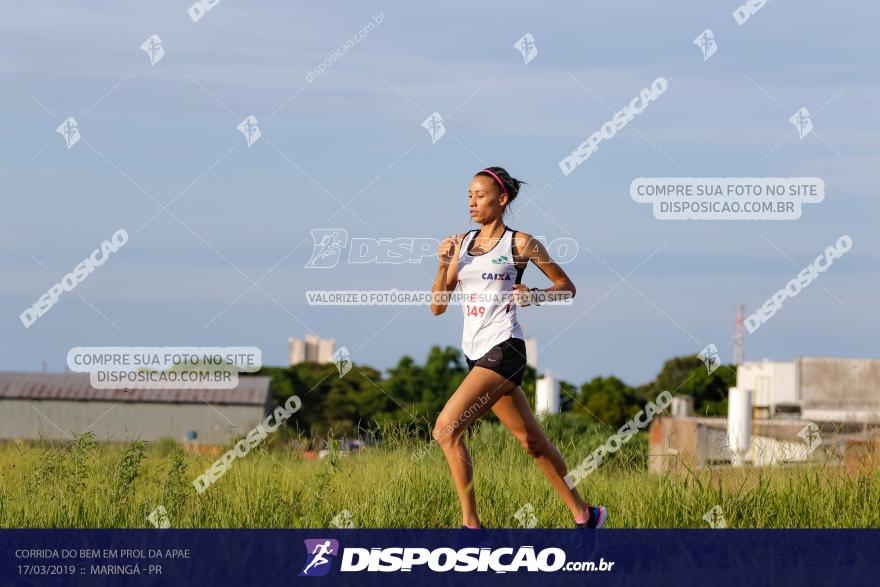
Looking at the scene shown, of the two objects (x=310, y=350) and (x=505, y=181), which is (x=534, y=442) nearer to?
(x=505, y=181)

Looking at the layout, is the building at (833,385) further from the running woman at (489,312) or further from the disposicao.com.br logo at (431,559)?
the disposicao.com.br logo at (431,559)

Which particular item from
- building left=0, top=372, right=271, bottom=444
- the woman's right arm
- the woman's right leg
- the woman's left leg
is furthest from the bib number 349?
building left=0, top=372, right=271, bottom=444

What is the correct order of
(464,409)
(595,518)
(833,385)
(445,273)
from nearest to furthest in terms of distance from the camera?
1. (464,409)
2. (445,273)
3. (595,518)
4. (833,385)

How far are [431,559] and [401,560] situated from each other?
0.20 metres

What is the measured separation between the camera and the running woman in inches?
327

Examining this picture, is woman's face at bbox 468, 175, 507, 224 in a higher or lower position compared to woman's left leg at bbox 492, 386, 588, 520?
higher

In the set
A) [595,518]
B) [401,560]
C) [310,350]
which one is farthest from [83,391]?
[310,350]

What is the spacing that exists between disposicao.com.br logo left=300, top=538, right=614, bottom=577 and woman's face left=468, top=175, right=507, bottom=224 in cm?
226

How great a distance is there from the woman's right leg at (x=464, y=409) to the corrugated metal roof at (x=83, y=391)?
127ft

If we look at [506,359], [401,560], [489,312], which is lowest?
[401,560]

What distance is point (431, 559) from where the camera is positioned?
8.09 meters

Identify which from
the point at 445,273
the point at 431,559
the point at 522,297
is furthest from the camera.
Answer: the point at 445,273

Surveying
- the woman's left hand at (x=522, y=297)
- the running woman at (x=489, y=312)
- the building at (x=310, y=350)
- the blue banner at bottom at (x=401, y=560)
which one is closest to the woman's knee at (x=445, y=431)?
the running woman at (x=489, y=312)

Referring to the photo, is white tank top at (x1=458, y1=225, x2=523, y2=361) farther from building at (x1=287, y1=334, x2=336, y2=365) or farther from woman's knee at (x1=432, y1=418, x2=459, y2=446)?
building at (x1=287, y1=334, x2=336, y2=365)
